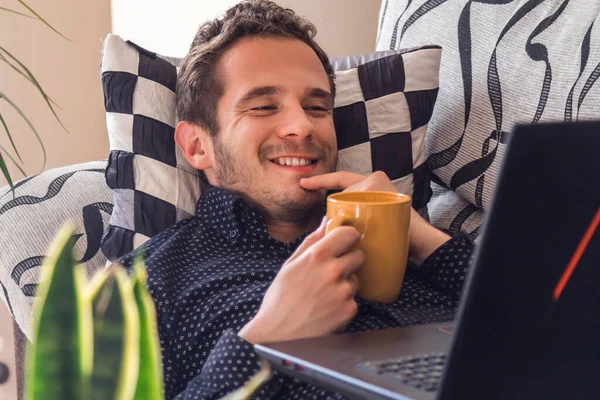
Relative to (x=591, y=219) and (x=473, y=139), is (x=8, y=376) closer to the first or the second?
(x=473, y=139)

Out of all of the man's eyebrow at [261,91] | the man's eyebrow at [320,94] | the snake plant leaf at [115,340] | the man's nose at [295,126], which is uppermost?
the snake plant leaf at [115,340]

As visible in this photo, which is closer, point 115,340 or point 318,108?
point 115,340

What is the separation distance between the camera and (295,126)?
4.13 feet

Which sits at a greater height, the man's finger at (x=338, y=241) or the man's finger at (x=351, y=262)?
the man's finger at (x=338, y=241)

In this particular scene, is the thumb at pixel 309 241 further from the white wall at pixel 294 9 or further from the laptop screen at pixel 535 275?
the white wall at pixel 294 9

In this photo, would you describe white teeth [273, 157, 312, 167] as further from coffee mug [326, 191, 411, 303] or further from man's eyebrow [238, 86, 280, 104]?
coffee mug [326, 191, 411, 303]

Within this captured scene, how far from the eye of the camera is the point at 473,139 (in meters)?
1.42

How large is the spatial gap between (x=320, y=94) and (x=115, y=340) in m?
1.00

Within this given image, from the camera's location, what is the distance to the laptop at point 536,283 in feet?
1.41

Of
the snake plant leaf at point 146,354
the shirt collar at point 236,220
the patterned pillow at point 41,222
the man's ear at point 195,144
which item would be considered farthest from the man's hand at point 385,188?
the snake plant leaf at point 146,354

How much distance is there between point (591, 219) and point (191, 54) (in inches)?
43.2

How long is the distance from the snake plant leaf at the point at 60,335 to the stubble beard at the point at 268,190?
2.85ft

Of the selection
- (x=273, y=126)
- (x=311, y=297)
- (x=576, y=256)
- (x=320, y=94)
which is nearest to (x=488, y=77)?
(x=320, y=94)

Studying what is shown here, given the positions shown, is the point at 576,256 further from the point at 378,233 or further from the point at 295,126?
the point at 295,126
